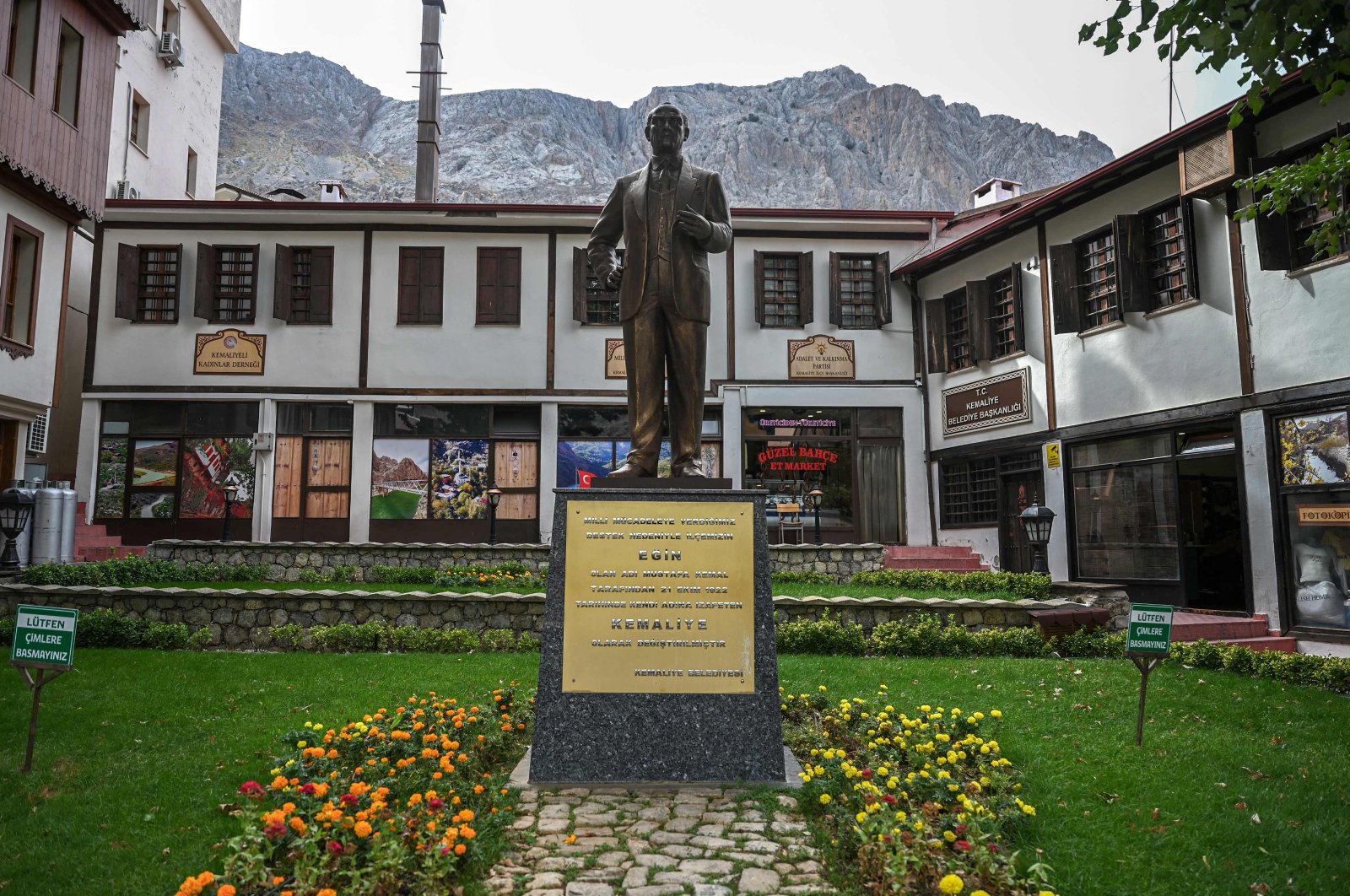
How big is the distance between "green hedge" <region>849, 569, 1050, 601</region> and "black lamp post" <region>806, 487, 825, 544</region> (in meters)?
2.29

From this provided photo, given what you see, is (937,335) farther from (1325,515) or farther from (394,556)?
(394,556)

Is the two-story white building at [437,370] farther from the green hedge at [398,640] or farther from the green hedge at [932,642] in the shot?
the green hedge at [932,642]

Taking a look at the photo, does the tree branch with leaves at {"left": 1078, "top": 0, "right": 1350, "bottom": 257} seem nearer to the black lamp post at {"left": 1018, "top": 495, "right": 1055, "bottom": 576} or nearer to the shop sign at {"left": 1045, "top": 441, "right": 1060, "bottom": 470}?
the black lamp post at {"left": 1018, "top": 495, "right": 1055, "bottom": 576}

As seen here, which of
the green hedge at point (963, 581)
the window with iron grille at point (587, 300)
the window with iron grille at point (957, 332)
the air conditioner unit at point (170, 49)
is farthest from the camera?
the air conditioner unit at point (170, 49)

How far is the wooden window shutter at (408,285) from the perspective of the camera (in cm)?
1966

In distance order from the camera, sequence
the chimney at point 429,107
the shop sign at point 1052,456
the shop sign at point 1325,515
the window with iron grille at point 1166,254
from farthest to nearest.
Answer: the chimney at point 429,107 → the shop sign at point 1052,456 → the window with iron grille at point 1166,254 → the shop sign at point 1325,515

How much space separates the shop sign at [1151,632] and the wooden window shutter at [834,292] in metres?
14.4

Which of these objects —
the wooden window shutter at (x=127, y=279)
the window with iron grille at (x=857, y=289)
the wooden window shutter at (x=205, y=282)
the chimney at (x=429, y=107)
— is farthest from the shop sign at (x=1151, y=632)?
the chimney at (x=429, y=107)

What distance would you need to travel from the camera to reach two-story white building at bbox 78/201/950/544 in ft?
62.7

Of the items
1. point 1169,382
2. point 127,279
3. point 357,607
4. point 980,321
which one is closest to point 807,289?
point 980,321

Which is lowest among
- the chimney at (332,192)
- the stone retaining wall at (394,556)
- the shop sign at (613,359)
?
the stone retaining wall at (394,556)

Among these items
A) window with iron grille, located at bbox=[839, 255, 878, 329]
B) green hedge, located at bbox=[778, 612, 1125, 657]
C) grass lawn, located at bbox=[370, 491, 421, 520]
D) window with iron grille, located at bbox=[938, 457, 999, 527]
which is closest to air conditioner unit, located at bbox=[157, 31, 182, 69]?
grass lawn, located at bbox=[370, 491, 421, 520]

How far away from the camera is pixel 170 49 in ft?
74.4

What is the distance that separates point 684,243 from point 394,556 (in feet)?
34.6
